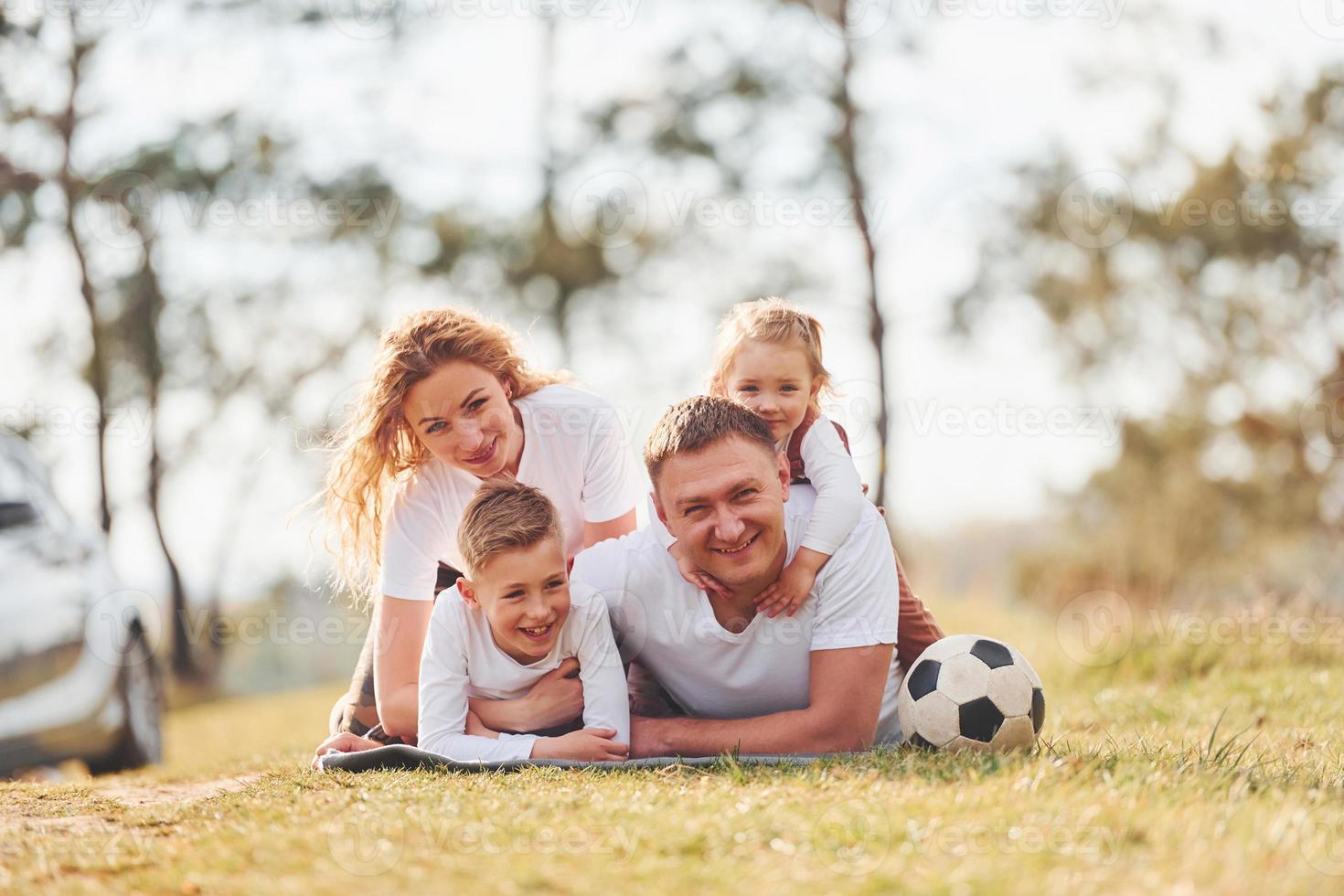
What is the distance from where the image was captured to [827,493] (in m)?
4.48

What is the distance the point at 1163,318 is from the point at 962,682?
2089 cm

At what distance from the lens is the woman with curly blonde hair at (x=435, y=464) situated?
4.97 m

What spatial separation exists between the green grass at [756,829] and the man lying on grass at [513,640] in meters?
0.37

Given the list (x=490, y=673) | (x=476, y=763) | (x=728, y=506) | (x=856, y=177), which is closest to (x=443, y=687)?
(x=490, y=673)

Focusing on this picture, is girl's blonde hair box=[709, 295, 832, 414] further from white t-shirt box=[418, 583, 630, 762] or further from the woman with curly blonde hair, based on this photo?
white t-shirt box=[418, 583, 630, 762]

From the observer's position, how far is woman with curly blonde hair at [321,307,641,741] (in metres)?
4.97

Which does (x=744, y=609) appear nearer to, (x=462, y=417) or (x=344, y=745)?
(x=462, y=417)

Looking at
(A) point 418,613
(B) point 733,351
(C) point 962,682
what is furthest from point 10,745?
(C) point 962,682

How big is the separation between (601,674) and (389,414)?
4.76 ft

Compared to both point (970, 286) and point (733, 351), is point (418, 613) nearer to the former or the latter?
point (733, 351)

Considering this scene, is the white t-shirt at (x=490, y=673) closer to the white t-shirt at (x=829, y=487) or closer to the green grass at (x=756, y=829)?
the green grass at (x=756, y=829)

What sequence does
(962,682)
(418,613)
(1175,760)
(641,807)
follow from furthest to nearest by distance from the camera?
1. (418,613)
2. (962,682)
3. (1175,760)
4. (641,807)

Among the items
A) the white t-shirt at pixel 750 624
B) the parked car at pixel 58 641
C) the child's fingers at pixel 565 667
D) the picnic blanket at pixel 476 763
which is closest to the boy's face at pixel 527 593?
the child's fingers at pixel 565 667

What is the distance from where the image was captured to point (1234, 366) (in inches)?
891
